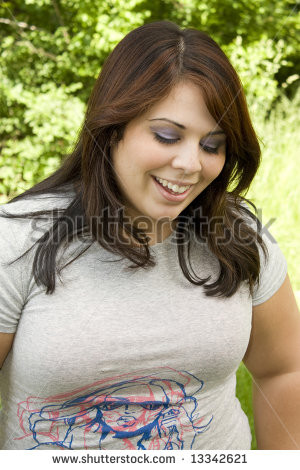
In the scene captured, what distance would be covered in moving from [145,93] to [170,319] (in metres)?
0.55

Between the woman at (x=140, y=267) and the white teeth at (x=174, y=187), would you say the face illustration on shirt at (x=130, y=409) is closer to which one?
the woman at (x=140, y=267)

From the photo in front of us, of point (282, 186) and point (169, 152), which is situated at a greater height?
point (169, 152)

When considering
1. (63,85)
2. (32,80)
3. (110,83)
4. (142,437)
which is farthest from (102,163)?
(32,80)

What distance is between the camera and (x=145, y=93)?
124 centimetres

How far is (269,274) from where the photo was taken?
154 centimetres

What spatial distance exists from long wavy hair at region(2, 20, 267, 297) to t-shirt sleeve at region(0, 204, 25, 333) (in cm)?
4

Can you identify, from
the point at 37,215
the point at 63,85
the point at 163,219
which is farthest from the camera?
the point at 63,85

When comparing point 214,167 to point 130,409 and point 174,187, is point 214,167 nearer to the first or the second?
point 174,187

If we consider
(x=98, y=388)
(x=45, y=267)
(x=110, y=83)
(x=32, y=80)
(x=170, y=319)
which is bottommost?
(x=32, y=80)

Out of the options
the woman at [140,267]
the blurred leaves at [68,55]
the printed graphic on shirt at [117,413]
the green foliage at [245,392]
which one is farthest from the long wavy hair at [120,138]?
the blurred leaves at [68,55]

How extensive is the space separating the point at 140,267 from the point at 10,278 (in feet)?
1.06
